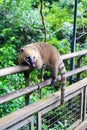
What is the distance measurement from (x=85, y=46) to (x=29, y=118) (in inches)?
207

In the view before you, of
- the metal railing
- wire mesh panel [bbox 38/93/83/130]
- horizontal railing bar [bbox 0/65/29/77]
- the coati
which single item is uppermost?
horizontal railing bar [bbox 0/65/29/77]

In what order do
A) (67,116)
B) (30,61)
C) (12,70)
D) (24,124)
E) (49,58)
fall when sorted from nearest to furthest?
(12,70)
(24,124)
(30,61)
(49,58)
(67,116)

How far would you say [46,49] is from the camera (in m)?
3.05

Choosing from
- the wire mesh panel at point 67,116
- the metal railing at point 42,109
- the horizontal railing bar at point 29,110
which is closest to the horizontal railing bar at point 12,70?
the metal railing at point 42,109

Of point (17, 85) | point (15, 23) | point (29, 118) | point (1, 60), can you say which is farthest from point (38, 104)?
point (15, 23)

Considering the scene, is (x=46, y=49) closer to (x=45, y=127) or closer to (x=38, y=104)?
(x=38, y=104)

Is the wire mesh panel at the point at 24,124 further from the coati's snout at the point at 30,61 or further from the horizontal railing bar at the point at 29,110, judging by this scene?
the coati's snout at the point at 30,61

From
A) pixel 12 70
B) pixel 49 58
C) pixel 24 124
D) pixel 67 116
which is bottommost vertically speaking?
pixel 67 116

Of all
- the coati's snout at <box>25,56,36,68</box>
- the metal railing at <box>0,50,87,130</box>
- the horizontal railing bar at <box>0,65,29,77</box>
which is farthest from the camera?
the coati's snout at <box>25,56,36,68</box>

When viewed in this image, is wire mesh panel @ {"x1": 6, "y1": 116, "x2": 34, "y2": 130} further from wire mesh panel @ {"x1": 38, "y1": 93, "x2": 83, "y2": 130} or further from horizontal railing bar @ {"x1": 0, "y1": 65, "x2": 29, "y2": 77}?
wire mesh panel @ {"x1": 38, "y1": 93, "x2": 83, "y2": 130}

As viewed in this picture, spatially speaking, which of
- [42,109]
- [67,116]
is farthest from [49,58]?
[67,116]

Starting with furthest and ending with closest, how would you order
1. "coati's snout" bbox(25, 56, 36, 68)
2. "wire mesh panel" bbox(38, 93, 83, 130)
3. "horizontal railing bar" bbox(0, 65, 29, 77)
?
1. "wire mesh panel" bbox(38, 93, 83, 130)
2. "coati's snout" bbox(25, 56, 36, 68)
3. "horizontal railing bar" bbox(0, 65, 29, 77)

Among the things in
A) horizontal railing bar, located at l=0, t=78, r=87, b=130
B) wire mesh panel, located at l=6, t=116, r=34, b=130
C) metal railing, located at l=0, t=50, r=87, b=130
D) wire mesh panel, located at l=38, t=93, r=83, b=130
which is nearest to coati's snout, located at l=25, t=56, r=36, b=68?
metal railing, located at l=0, t=50, r=87, b=130

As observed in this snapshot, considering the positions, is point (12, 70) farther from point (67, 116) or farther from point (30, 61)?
point (67, 116)
